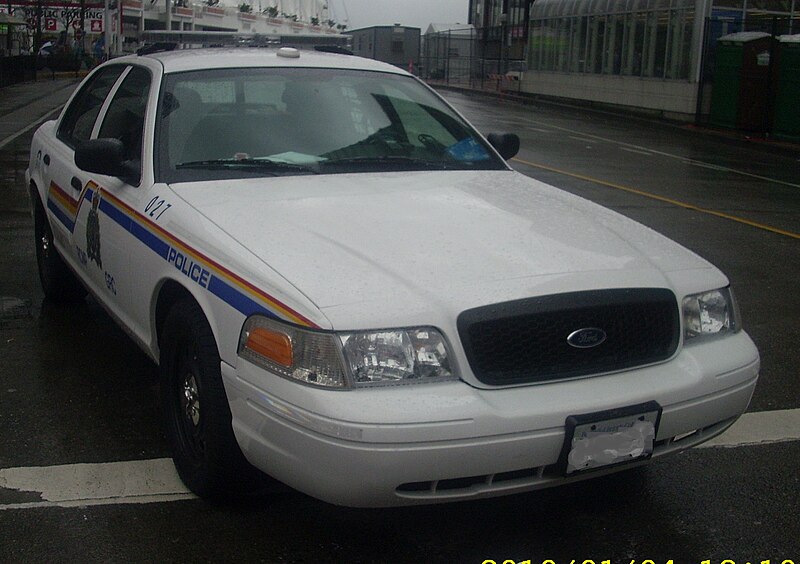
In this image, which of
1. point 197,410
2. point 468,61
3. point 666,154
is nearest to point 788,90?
point 666,154

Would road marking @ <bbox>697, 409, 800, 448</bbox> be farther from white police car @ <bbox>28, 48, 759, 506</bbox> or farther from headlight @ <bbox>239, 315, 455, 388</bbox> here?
headlight @ <bbox>239, 315, 455, 388</bbox>

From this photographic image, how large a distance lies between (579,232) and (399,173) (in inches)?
40.4

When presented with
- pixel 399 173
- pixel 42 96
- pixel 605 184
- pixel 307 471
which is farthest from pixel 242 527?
pixel 42 96

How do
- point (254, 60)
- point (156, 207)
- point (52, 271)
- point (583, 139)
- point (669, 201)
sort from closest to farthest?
point (156, 207) → point (254, 60) → point (52, 271) → point (669, 201) → point (583, 139)

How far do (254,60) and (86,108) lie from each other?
1.29 m

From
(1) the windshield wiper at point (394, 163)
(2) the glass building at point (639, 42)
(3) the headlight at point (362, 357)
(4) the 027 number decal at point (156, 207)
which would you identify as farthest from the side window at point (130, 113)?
(2) the glass building at point (639, 42)

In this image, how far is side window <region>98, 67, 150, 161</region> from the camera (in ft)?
15.7

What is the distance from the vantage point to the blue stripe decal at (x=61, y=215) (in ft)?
17.8

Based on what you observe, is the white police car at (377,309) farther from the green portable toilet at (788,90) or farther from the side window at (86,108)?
the green portable toilet at (788,90)

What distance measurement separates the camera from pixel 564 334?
3.31m

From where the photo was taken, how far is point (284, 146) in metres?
4.66

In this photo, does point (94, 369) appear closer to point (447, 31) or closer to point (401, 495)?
point (401, 495)

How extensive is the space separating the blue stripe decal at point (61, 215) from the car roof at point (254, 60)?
970mm

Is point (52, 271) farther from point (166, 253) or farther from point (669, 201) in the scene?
point (669, 201)
